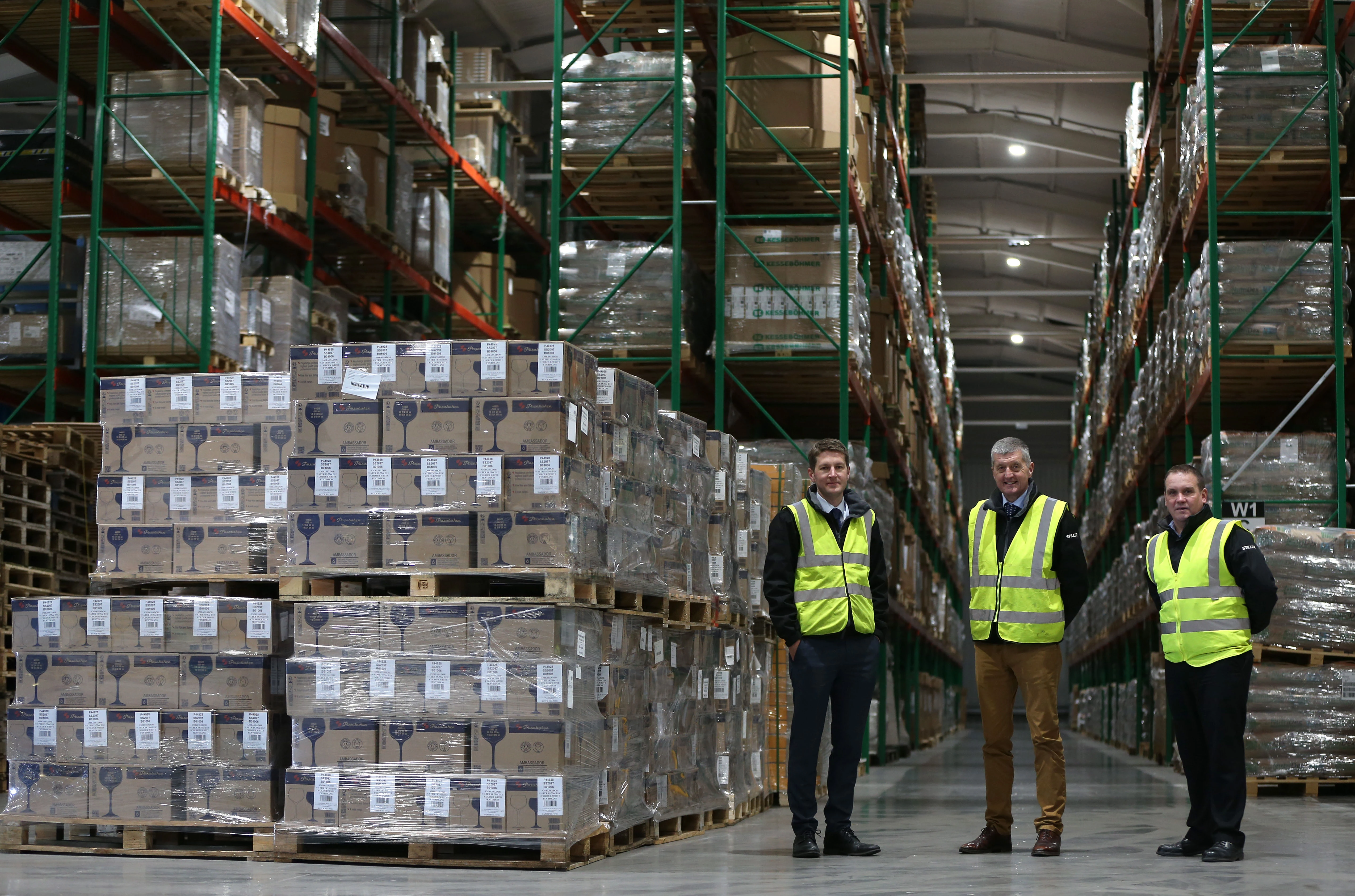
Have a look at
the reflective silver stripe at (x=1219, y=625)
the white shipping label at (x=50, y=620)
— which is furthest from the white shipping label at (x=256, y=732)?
the reflective silver stripe at (x=1219, y=625)

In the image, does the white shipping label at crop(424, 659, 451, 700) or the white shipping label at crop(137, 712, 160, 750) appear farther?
the white shipping label at crop(137, 712, 160, 750)

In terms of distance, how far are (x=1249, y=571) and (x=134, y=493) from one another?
14.2 ft

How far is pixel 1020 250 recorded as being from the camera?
26.6m

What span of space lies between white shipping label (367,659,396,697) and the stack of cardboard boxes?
1.65ft

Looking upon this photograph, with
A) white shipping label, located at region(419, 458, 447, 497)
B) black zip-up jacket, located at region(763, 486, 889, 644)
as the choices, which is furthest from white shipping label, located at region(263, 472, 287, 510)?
black zip-up jacket, located at region(763, 486, 889, 644)

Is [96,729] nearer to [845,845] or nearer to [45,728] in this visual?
[45,728]

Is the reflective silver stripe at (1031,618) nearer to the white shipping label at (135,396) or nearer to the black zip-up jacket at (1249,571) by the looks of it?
the black zip-up jacket at (1249,571)

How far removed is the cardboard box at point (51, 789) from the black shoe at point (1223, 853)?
4.11 m

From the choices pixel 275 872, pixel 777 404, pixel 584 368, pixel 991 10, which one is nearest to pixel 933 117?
pixel 991 10

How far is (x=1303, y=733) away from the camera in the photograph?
30.0ft

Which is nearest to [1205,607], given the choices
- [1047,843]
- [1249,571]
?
[1249,571]

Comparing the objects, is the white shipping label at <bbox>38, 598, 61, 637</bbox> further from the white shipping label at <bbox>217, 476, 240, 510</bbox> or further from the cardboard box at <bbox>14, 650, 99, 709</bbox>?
the white shipping label at <bbox>217, 476, 240, 510</bbox>

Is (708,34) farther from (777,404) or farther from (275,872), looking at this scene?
(275,872)

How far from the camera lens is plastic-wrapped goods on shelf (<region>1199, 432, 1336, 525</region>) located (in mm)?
10438
